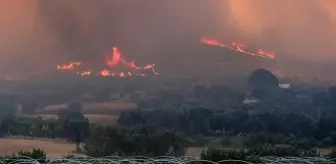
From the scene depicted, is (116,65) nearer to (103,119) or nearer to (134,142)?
(103,119)

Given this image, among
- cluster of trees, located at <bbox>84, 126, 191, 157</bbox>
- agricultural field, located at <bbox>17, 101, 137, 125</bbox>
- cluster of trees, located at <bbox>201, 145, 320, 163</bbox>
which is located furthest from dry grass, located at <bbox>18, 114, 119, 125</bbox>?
cluster of trees, located at <bbox>201, 145, 320, 163</bbox>

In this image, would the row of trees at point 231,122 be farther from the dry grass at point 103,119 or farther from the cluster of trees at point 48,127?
the cluster of trees at point 48,127

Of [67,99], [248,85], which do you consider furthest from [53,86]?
[248,85]

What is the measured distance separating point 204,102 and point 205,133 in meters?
1.73

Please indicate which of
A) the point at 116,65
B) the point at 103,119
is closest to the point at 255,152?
the point at 103,119

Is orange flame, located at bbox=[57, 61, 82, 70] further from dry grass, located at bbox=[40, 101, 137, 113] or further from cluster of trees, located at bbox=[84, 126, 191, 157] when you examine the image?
cluster of trees, located at bbox=[84, 126, 191, 157]

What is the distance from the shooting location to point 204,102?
746 inches

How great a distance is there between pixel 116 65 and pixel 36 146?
18.6 feet

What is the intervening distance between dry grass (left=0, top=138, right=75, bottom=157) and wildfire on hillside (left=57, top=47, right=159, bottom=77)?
4185 mm

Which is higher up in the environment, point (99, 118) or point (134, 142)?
point (99, 118)

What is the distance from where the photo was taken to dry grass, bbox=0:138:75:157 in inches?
617

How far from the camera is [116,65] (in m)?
20.3

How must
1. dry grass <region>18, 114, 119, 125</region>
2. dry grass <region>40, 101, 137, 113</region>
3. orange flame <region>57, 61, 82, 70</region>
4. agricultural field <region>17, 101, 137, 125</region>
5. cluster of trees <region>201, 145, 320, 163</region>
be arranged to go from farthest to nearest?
orange flame <region>57, 61, 82, 70</region> < dry grass <region>40, 101, 137, 113</region> < agricultural field <region>17, 101, 137, 125</region> < dry grass <region>18, 114, 119, 125</region> < cluster of trees <region>201, 145, 320, 163</region>

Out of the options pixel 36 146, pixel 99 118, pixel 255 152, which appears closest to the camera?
pixel 255 152
